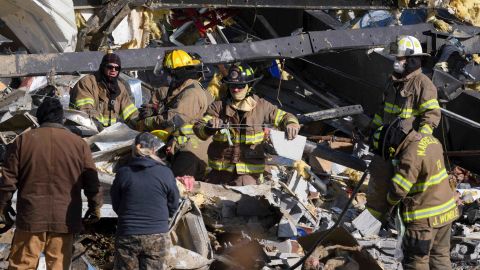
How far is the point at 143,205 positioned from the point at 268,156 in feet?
8.11

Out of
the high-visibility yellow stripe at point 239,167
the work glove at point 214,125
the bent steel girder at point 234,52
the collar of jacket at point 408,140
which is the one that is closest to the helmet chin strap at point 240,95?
the work glove at point 214,125

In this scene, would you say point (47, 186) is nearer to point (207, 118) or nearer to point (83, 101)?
point (207, 118)

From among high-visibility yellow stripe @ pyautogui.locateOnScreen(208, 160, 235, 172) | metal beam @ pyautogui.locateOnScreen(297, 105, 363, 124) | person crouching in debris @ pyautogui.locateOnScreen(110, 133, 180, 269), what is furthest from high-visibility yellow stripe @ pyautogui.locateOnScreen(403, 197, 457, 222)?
metal beam @ pyautogui.locateOnScreen(297, 105, 363, 124)

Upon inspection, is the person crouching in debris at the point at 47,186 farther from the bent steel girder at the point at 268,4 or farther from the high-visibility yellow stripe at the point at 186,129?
the bent steel girder at the point at 268,4

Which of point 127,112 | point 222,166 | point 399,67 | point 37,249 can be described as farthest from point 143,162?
point 399,67

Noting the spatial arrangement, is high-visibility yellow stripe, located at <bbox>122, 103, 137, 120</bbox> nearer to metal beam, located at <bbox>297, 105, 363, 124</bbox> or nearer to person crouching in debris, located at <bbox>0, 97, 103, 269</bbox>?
person crouching in debris, located at <bbox>0, 97, 103, 269</bbox>

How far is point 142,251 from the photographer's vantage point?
22.6 ft

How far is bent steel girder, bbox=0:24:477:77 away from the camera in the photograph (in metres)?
10.3

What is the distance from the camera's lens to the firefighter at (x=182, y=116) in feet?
29.7

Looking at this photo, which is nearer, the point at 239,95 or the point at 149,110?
the point at 239,95

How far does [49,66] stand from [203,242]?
3.53 m

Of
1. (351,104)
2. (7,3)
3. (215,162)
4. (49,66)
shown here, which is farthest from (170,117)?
(351,104)

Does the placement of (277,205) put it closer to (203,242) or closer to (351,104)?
(203,242)

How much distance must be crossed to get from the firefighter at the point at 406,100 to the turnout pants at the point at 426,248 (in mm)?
735
